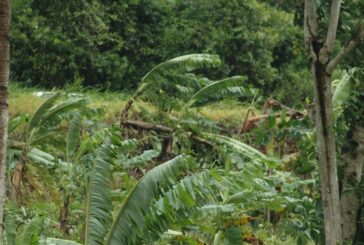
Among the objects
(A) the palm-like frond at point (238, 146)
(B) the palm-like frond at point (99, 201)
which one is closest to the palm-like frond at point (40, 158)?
(A) the palm-like frond at point (238, 146)

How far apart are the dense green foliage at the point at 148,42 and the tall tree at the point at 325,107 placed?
9.34m

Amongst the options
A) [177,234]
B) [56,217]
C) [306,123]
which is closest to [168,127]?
[56,217]

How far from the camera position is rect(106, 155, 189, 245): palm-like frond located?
18.1 feet

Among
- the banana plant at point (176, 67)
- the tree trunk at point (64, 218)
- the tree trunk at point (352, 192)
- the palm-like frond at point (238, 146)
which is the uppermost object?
the tree trunk at point (352, 192)

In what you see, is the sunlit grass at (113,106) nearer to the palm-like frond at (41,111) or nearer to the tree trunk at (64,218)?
the palm-like frond at (41,111)

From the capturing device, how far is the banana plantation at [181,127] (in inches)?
213

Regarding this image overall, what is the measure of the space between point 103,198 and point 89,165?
1.16 m

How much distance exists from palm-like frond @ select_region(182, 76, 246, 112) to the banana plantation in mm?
28

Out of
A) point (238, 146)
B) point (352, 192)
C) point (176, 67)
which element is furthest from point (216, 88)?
point (352, 192)

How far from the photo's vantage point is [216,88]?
9.80 meters

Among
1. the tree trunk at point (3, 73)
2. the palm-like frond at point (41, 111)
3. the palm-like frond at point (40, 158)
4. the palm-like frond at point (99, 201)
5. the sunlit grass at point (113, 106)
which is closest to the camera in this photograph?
the tree trunk at point (3, 73)

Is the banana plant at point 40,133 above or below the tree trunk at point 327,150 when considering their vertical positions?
below

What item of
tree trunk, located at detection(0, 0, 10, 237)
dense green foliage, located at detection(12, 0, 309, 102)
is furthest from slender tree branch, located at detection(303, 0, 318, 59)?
dense green foliage, located at detection(12, 0, 309, 102)

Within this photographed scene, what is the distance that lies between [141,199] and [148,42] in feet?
37.4
